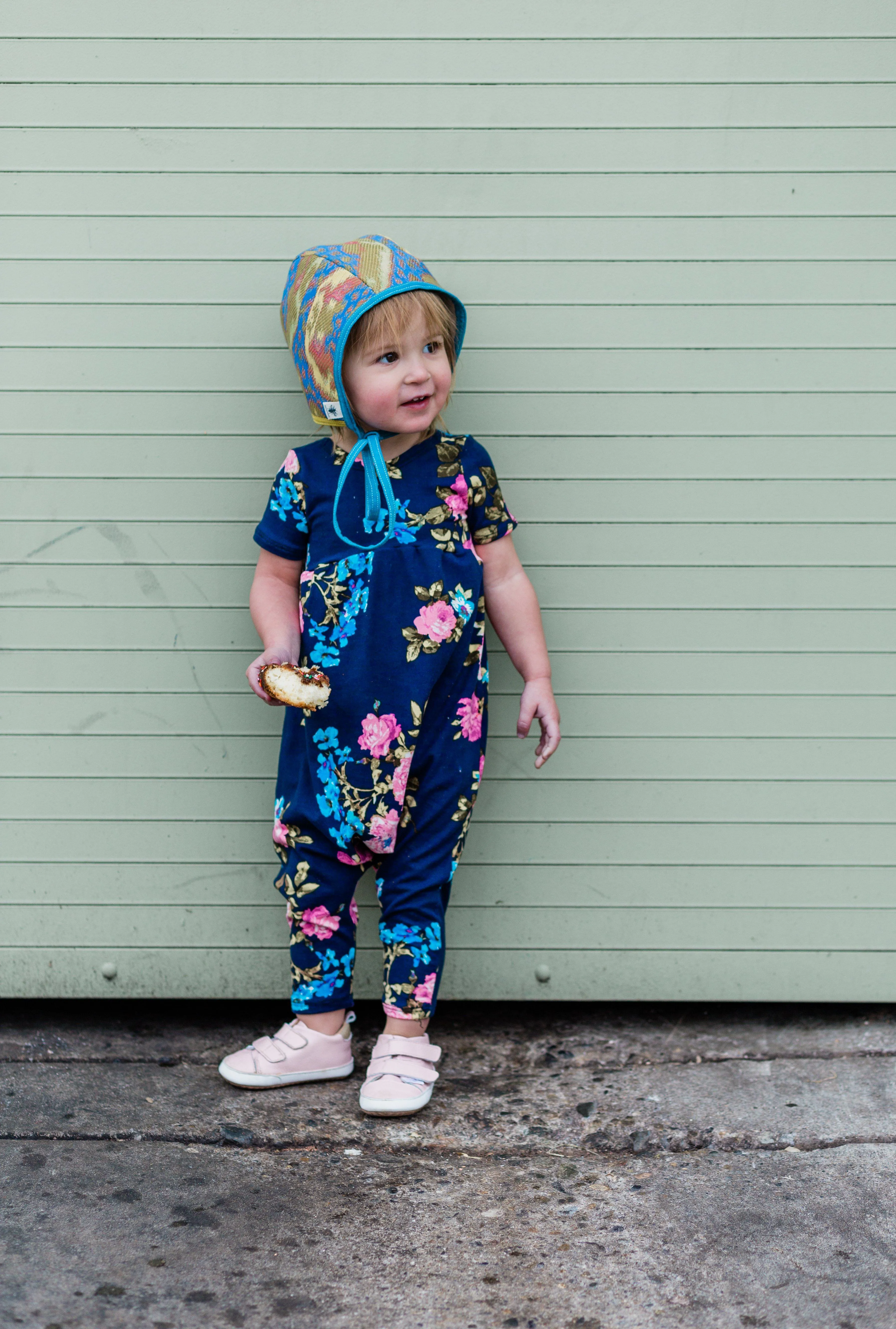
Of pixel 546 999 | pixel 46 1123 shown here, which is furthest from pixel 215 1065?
pixel 546 999

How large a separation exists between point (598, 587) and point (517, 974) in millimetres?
920

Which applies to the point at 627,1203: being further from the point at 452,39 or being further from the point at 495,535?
the point at 452,39

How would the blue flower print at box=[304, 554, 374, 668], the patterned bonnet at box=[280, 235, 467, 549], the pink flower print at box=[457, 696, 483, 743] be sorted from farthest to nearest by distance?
the pink flower print at box=[457, 696, 483, 743], the blue flower print at box=[304, 554, 374, 668], the patterned bonnet at box=[280, 235, 467, 549]

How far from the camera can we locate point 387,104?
2.37 m

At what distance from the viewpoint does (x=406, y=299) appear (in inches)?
85.0

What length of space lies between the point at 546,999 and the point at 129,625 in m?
1.30

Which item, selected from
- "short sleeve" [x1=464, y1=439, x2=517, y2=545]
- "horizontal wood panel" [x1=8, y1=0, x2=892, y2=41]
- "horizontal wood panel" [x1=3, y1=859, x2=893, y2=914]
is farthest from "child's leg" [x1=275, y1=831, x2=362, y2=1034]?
"horizontal wood panel" [x1=8, y1=0, x2=892, y2=41]

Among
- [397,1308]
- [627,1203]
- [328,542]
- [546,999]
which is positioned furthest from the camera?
[546,999]

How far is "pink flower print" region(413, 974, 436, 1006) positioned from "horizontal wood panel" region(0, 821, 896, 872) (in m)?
0.31

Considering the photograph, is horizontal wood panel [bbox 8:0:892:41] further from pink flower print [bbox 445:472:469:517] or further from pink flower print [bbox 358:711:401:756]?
pink flower print [bbox 358:711:401:756]

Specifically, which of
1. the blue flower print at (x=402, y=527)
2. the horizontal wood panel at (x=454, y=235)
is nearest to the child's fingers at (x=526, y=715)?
the blue flower print at (x=402, y=527)

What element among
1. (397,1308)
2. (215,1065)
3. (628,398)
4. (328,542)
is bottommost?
(215,1065)

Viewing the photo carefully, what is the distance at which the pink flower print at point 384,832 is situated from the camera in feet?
7.60

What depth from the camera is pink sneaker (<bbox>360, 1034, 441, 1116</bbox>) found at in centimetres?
235
